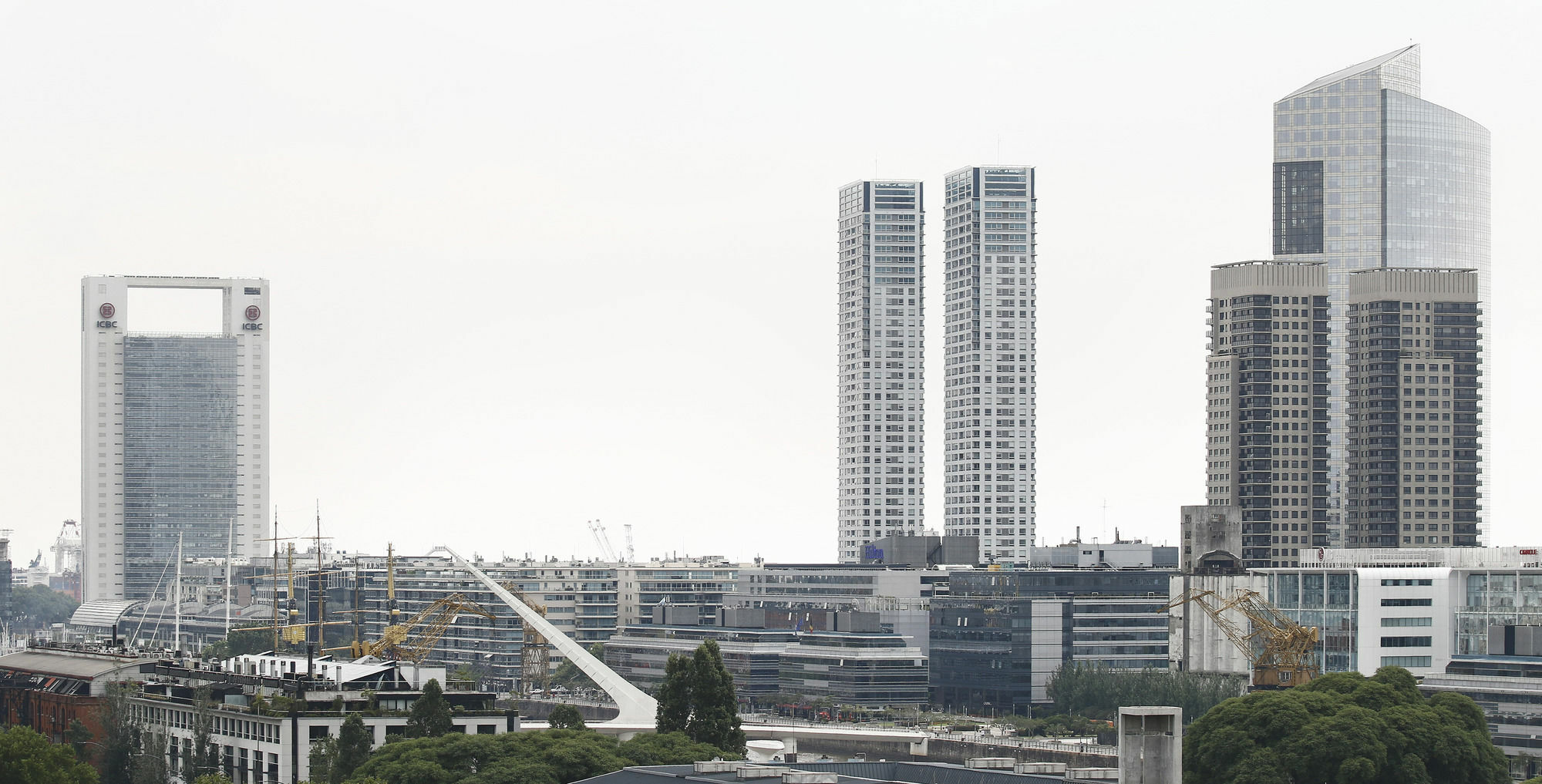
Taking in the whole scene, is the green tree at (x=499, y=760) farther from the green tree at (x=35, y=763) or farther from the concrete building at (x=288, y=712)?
the concrete building at (x=288, y=712)

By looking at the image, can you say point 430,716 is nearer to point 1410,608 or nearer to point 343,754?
point 343,754

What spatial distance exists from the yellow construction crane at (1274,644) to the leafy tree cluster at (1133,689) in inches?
93.4

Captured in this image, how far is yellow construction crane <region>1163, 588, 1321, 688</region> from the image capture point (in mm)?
177250

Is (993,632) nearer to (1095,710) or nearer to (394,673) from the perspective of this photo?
(1095,710)

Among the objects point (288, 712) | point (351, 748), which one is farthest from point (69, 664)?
point (351, 748)

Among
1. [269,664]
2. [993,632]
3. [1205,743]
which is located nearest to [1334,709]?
[1205,743]

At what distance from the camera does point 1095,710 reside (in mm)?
184500

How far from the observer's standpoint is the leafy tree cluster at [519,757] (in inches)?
3930

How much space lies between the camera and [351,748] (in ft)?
363

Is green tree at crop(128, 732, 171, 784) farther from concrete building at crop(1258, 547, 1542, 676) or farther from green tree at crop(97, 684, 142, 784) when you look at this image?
concrete building at crop(1258, 547, 1542, 676)

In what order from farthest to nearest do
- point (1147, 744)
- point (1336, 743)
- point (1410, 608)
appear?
point (1410, 608) → point (1336, 743) → point (1147, 744)

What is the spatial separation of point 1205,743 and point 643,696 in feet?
153

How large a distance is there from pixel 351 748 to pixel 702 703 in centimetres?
1633

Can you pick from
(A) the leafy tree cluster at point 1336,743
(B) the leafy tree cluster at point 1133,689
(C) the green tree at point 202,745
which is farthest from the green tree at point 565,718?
(B) the leafy tree cluster at point 1133,689
